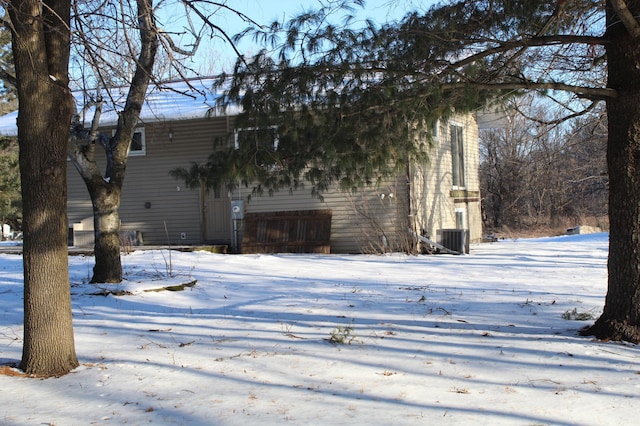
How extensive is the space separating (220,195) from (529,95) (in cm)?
1103

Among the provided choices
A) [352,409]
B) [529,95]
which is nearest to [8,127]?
[529,95]

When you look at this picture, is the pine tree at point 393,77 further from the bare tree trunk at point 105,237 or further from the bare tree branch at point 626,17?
the bare tree trunk at point 105,237

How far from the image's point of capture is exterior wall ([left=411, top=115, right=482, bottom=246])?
50.6 feet

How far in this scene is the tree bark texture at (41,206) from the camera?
521 centimetres

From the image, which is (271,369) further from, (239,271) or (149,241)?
(149,241)

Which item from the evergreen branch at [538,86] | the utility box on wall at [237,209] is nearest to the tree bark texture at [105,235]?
the evergreen branch at [538,86]

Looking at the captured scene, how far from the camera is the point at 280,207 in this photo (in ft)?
53.4

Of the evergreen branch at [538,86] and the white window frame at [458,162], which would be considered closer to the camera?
the evergreen branch at [538,86]

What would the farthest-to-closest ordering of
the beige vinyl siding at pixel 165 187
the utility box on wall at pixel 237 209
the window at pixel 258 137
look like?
the beige vinyl siding at pixel 165 187 → the utility box on wall at pixel 237 209 → the window at pixel 258 137

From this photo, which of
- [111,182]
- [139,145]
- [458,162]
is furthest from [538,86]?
[139,145]

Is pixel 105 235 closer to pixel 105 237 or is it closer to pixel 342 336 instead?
pixel 105 237

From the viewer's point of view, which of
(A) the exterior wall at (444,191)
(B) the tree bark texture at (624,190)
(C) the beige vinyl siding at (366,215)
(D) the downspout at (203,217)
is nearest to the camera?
(B) the tree bark texture at (624,190)

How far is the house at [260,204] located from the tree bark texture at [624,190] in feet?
28.0

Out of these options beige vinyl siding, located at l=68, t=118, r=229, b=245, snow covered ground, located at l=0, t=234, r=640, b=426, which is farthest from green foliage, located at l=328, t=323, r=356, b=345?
beige vinyl siding, located at l=68, t=118, r=229, b=245
